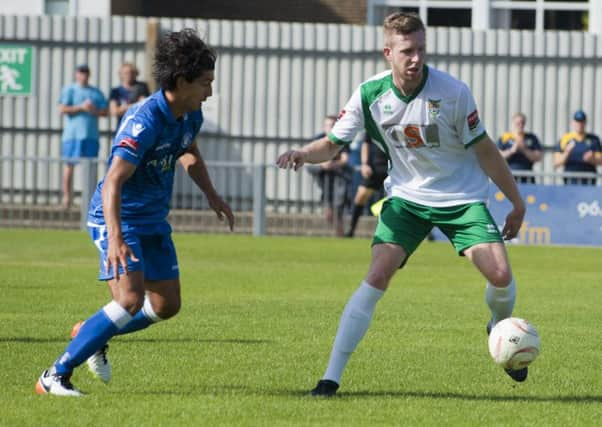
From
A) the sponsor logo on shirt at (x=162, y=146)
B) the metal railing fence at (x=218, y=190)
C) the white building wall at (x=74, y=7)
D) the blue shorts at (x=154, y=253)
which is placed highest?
the white building wall at (x=74, y=7)

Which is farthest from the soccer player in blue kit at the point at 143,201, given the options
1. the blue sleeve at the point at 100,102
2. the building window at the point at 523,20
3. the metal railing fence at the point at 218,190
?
the building window at the point at 523,20

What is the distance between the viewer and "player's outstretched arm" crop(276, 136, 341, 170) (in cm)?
791

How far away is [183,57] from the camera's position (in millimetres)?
7547

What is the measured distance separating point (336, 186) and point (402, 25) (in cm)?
1446

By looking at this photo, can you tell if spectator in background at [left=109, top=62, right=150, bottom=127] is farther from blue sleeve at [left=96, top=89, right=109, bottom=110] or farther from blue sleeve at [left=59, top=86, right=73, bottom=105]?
blue sleeve at [left=59, top=86, right=73, bottom=105]

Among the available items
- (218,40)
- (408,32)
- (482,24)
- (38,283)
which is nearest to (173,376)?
(408,32)

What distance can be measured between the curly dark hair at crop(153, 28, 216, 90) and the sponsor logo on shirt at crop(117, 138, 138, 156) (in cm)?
38

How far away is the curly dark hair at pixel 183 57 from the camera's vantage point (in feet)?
24.8

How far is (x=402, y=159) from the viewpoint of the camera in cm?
826

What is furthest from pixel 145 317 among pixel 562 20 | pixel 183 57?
pixel 562 20

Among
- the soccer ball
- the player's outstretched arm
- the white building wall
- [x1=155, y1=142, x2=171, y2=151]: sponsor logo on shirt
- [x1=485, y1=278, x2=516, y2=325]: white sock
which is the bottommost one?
the soccer ball

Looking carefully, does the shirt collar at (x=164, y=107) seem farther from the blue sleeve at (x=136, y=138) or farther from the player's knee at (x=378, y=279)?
the player's knee at (x=378, y=279)

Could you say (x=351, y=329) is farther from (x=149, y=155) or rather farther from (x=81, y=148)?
(x=81, y=148)

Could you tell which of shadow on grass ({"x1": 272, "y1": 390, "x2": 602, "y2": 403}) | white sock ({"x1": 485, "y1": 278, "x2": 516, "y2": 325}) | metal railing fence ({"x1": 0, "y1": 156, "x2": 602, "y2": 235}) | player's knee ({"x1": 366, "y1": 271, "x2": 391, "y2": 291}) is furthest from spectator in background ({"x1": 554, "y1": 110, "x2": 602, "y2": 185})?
player's knee ({"x1": 366, "y1": 271, "x2": 391, "y2": 291})
